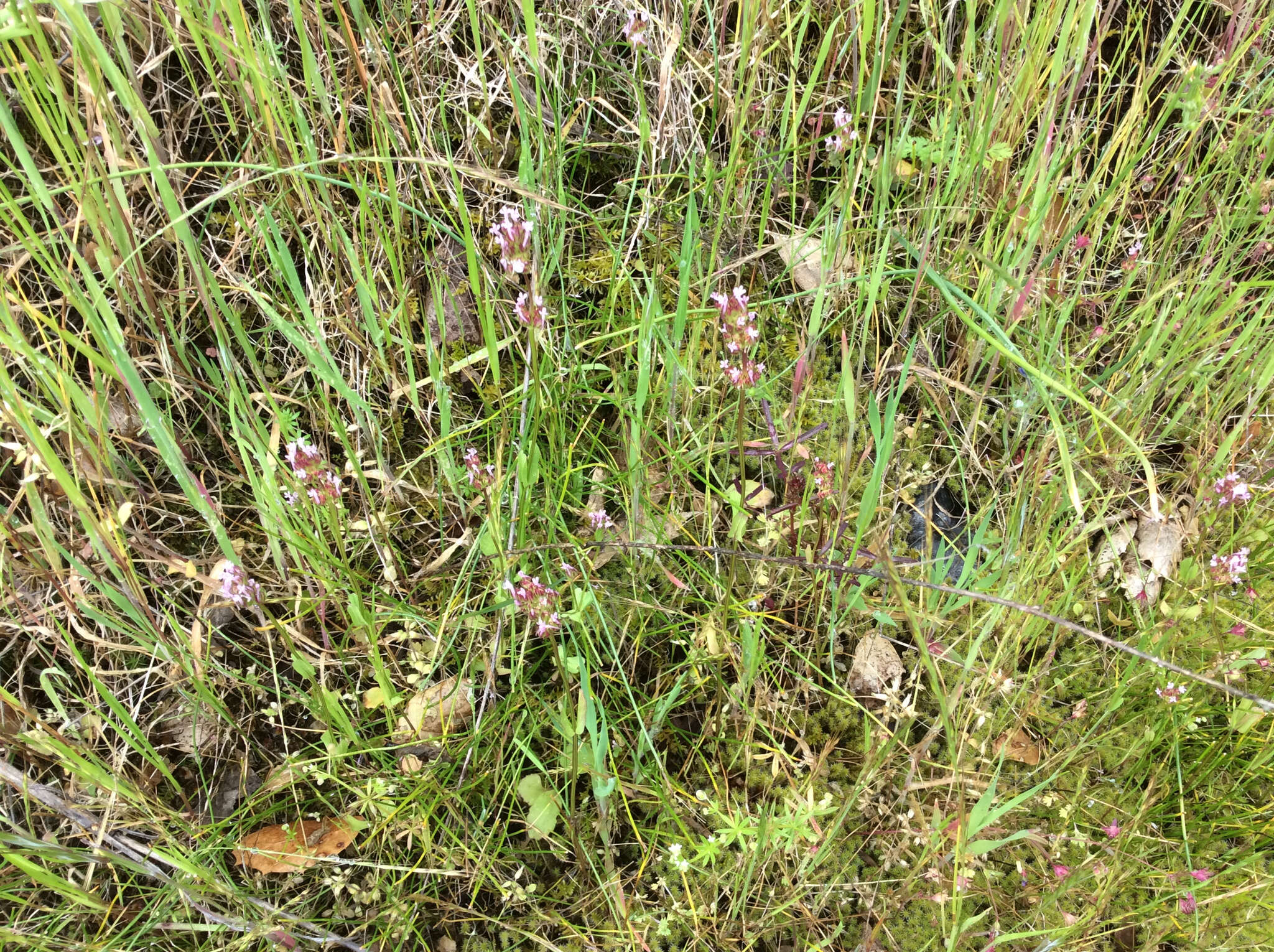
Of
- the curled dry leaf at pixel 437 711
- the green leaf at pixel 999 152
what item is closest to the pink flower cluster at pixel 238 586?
the curled dry leaf at pixel 437 711

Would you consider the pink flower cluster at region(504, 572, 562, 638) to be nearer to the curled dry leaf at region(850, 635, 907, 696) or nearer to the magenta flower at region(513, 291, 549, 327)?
the magenta flower at region(513, 291, 549, 327)

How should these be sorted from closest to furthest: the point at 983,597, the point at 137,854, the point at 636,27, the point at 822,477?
1. the point at 983,597
2. the point at 137,854
3. the point at 822,477
4. the point at 636,27

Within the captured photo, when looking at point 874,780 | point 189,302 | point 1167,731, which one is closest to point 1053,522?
point 1167,731

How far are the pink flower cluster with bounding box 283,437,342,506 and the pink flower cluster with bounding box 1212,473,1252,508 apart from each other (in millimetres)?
1991

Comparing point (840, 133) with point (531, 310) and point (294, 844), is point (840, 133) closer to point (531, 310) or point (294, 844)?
point (531, 310)

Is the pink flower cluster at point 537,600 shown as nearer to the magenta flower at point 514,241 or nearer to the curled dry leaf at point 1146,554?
the magenta flower at point 514,241

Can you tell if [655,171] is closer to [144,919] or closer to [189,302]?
[189,302]

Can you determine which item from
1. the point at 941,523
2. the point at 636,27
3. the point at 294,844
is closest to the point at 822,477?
the point at 941,523

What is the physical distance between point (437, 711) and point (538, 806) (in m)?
0.31

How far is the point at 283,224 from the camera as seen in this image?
186cm

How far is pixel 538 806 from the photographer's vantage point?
1665 mm

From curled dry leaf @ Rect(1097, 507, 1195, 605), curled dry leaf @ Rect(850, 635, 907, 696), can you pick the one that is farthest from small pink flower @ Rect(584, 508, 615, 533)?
curled dry leaf @ Rect(1097, 507, 1195, 605)

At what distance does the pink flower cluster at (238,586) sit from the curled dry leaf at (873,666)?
133 cm

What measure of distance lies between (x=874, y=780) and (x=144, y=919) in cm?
156
